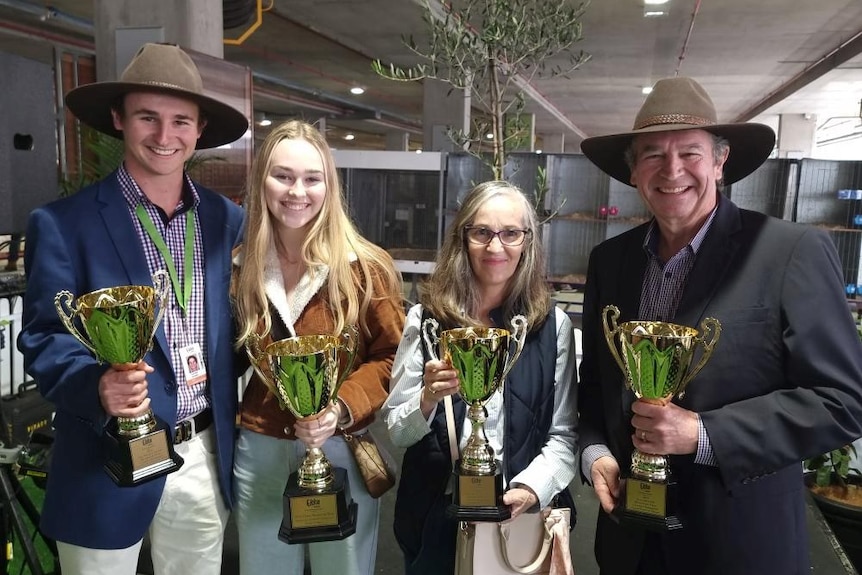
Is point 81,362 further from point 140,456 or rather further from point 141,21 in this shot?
point 141,21

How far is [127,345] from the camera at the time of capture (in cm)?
137

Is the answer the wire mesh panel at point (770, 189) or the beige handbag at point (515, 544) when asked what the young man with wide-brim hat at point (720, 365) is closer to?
the beige handbag at point (515, 544)

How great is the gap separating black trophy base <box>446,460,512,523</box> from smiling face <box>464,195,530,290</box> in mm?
475

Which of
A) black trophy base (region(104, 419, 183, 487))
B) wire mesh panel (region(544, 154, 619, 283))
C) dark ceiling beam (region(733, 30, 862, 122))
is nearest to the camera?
black trophy base (region(104, 419, 183, 487))

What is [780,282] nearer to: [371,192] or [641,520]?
[641,520]

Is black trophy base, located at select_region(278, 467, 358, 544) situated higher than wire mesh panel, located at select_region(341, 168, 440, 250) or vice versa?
wire mesh panel, located at select_region(341, 168, 440, 250)

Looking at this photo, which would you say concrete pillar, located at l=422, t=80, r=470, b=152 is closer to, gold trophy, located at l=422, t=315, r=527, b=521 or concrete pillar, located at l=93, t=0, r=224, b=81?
concrete pillar, located at l=93, t=0, r=224, b=81

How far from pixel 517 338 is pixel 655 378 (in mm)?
349

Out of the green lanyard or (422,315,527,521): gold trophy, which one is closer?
(422,315,527,521): gold trophy

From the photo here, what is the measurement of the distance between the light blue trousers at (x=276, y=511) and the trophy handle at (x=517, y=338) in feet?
1.62

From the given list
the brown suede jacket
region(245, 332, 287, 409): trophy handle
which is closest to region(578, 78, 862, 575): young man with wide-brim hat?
the brown suede jacket

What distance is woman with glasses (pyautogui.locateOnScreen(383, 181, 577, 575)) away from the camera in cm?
155

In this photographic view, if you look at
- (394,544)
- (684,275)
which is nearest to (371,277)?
(684,275)

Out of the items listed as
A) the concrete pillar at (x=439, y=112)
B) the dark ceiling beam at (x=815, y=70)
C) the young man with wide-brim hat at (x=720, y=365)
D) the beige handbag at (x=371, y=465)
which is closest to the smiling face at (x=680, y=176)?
the young man with wide-brim hat at (x=720, y=365)
